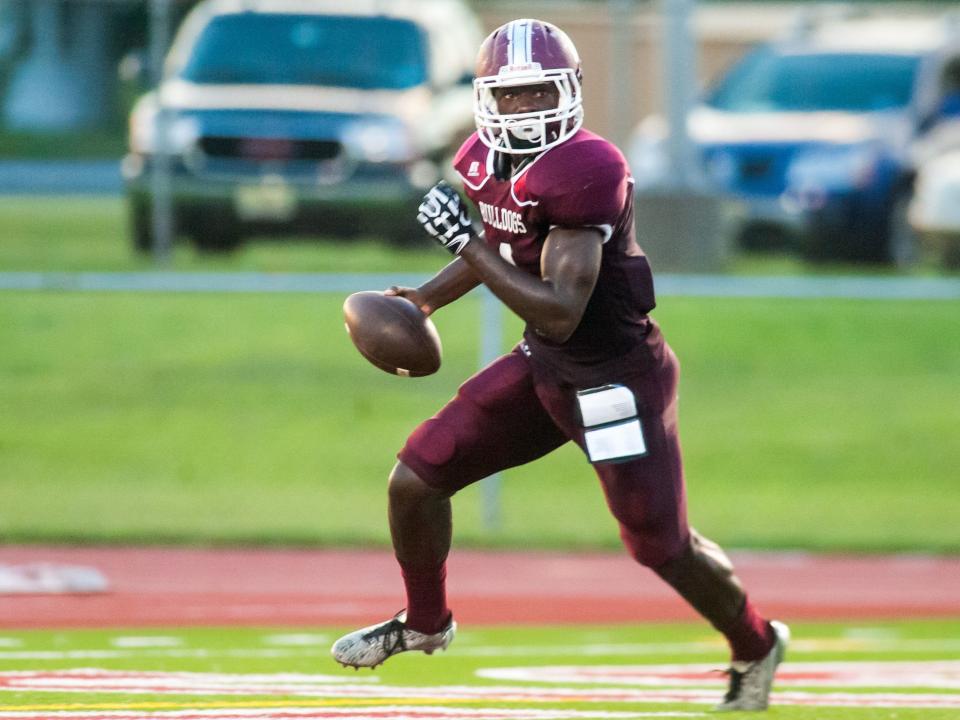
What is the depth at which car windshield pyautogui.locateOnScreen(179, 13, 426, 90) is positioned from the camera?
598 inches

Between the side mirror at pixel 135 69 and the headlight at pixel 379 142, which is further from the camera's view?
the side mirror at pixel 135 69

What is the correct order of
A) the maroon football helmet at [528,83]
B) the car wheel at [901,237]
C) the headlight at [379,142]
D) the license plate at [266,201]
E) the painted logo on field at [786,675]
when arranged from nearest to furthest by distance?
the maroon football helmet at [528,83], the painted logo on field at [786,675], the license plate at [266,201], the headlight at [379,142], the car wheel at [901,237]

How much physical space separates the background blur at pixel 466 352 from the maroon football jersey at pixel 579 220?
4.31 metres

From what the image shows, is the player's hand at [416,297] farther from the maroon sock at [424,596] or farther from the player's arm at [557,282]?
the maroon sock at [424,596]

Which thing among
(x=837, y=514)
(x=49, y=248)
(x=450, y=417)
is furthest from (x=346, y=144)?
(x=450, y=417)

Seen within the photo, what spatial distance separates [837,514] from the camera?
434 inches

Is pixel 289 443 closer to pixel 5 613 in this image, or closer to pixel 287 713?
pixel 5 613

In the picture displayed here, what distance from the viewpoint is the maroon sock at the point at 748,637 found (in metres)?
6.27

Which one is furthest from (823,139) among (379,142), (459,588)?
(459,588)

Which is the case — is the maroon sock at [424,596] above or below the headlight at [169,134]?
above

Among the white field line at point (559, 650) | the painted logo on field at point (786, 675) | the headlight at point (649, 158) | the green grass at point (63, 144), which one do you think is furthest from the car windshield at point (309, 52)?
the painted logo on field at point (786, 675)

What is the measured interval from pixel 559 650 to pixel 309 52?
7.88 meters

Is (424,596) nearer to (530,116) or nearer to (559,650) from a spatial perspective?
(530,116)

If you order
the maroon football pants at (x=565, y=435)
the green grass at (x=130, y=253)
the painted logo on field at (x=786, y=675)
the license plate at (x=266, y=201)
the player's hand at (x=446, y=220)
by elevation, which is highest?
the player's hand at (x=446, y=220)
